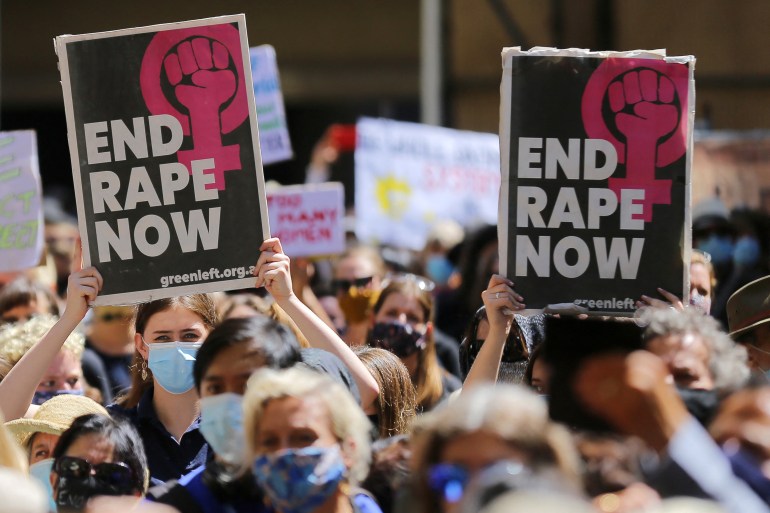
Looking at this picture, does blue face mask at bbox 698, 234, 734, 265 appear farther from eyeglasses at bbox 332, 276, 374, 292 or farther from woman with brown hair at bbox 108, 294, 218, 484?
woman with brown hair at bbox 108, 294, 218, 484

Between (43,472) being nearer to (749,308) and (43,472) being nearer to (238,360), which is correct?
(238,360)

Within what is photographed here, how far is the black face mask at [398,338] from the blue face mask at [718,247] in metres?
2.79

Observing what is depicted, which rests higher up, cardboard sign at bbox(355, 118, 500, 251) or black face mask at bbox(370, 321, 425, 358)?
black face mask at bbox(370, 321, 425, 358)

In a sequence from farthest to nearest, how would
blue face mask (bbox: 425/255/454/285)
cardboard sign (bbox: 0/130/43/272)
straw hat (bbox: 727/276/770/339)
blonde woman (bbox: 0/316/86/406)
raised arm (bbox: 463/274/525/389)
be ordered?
blue face mask (bbox: 425/255/454/285), cardboard sign (bbox: 0/130/43/272), blonde woman (bbox: 0/316/86/406), straw hat (bbox: 727/276/770/339), raised arm (bbox: 463/274/525/389)

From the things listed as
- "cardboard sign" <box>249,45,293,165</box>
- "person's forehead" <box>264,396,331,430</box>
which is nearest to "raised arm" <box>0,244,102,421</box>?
"person's forehead" <box>264,396,331,430</box>

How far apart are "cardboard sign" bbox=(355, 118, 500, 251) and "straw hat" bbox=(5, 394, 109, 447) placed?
623 cm

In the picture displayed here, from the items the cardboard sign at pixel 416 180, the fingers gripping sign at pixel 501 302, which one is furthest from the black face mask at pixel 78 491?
the cardboard sign at pixel 416 180

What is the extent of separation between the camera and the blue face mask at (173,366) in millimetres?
4281

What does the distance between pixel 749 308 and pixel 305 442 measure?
Result: 2.10 meters

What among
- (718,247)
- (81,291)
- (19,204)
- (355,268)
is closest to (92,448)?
(81,291)

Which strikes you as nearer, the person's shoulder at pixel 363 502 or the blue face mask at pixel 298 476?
the blue face mask at pixel 298 476

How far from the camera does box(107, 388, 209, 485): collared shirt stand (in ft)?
13.7

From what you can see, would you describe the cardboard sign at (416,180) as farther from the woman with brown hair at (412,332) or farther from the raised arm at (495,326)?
the raised arm at (495,326)

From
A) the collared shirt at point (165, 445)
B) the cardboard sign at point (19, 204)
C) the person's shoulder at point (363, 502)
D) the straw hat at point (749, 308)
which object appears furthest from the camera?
the cardboard sign at point (19, 204)
